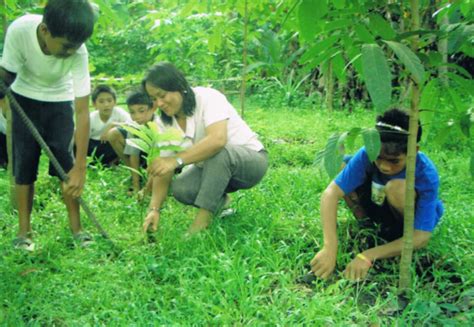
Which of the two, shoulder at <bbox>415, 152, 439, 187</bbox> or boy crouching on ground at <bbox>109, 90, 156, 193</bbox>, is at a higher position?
shoulder at <bbox>415, 152, 439, 187</bbox>

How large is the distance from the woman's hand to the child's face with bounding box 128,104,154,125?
1655mm

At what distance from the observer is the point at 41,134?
286 cm

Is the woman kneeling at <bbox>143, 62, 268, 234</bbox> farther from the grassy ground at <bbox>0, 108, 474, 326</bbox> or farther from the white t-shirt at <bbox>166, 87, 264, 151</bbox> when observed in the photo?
the grassy ground at <bbox>0, 108, 474, 326</bbox>

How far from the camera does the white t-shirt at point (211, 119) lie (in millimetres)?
2996

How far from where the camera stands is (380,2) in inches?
79.2

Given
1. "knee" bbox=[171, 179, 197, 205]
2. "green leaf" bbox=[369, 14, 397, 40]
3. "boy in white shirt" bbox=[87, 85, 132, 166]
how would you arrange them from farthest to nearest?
"boy in white shirt" bbox=[87, 85, 132, 166], "knee" bbox=[171, 179, 197, 205], "green leaf" bbox=[369, 14, 397, 40]

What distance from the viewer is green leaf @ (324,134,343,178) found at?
1.89m

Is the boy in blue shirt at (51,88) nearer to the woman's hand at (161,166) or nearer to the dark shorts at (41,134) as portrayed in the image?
the dark shorts at (41,134)

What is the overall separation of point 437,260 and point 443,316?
1.67 ft

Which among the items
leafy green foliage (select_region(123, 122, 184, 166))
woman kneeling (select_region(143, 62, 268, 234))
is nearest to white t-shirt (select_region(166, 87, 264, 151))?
woman kneeling (select_region(143, 62, 268, 234))

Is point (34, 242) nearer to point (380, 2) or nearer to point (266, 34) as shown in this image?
point (380, 2)

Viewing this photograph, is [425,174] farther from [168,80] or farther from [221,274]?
[168,80]

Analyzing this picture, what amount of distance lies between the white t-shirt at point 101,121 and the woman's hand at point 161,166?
1980mm

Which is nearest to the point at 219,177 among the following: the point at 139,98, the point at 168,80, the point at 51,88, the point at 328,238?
the point at 168,80
